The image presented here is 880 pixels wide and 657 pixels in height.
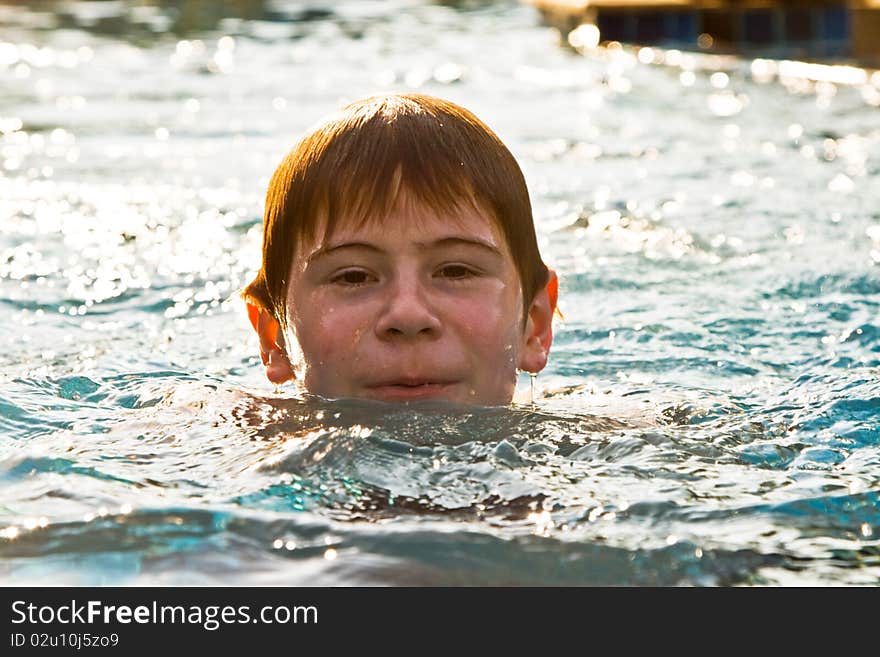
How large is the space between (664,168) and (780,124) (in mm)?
1765

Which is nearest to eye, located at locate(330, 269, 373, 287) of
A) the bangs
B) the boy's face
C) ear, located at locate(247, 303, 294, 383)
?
the boy's face

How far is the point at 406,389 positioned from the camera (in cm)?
336

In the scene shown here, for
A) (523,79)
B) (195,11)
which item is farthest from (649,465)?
(195,11)

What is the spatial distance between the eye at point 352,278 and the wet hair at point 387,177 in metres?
A: 0.11

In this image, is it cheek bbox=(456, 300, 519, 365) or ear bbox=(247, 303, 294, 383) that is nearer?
cheek bbox=(456, 300, 519, 365)

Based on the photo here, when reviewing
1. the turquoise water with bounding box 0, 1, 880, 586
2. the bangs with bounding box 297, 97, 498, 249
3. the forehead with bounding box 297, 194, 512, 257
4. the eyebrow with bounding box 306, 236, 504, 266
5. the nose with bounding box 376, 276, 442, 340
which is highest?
the bangs with bounding box 297, 97, 498, 249

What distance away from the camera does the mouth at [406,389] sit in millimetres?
3359

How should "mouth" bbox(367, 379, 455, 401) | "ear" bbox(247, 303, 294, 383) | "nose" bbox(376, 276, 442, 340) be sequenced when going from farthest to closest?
"ear" bbox(247, 303, 294, 383) < "mouth" bbox(367, 379, 455, 401) < "nose" bbox(376, 276, 442, 340)

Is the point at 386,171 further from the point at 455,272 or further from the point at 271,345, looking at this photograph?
the point at 271,345

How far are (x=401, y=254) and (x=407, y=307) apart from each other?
5.7 inches

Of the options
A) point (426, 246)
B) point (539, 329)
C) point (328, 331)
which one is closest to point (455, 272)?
point (426, 246)

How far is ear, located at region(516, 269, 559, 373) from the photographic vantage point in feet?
12.3

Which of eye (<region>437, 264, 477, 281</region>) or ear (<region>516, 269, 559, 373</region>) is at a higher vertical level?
eye (<region>437, 264, 477, 281</region>)

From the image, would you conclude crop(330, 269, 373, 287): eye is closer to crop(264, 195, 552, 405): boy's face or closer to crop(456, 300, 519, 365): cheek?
crop(264, 195, 552, 405): boy's face
